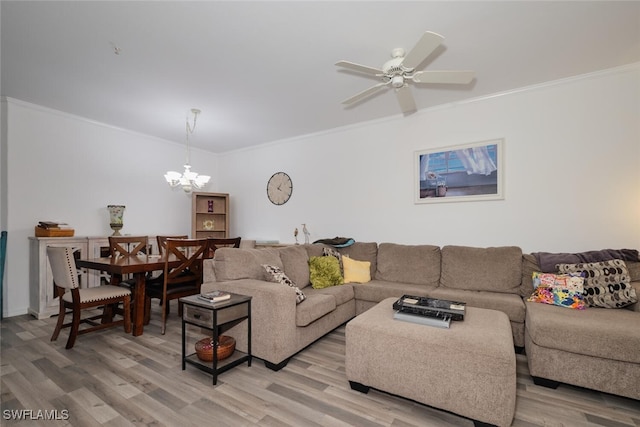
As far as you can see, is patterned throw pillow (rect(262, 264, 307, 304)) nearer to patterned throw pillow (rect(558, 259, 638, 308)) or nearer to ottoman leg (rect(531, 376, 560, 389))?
ottoman leg (rect(531, 376, 560, 389))

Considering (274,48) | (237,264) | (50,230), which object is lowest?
(237,264)

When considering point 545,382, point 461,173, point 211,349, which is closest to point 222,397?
point 211,349

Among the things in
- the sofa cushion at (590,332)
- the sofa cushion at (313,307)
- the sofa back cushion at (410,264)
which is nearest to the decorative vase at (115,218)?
the sofa cushion at (313,307)

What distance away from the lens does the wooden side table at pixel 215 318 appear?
203cm

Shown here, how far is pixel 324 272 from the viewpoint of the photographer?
3.25 metres

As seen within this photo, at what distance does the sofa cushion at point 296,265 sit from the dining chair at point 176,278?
3.00 feet

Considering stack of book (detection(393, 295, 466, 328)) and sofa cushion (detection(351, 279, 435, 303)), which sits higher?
stack of book (detection(393, 295, 466, 328))

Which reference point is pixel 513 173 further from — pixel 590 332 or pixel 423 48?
pixel 423 48

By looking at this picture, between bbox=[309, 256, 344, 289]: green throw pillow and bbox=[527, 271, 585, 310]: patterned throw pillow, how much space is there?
1870mm

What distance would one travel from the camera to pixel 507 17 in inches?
81.8

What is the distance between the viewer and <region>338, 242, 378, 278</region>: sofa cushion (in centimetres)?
374

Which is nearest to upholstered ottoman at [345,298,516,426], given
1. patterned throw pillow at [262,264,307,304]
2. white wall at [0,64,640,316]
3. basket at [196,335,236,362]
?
patterned throw pillow at [262,264,307,304]

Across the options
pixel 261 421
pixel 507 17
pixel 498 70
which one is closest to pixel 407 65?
pixel 507 17

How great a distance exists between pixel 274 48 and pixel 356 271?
8.23 feet
